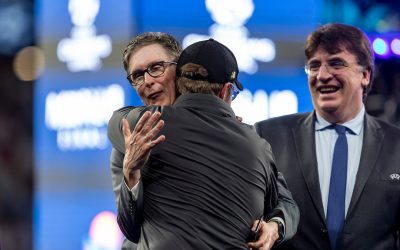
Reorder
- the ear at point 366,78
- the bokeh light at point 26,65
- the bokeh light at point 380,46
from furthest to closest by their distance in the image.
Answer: the bokeh light at point 26,65 < the bokeh light at point 380,46 < the ear at point 366,78

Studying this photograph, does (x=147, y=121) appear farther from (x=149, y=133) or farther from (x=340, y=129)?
(x=340, y=129)

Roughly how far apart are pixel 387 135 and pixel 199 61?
1219mm

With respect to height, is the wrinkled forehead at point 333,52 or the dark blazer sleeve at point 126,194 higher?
the wrinkled forehead at point 333,52

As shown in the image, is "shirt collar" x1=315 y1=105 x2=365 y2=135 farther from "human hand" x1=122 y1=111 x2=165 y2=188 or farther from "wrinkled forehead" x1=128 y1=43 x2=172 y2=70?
"human hand" x1=122 y1=111 x2=165 y2=188

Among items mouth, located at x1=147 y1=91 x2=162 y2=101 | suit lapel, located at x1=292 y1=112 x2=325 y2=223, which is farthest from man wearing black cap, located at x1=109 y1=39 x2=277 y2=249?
suit lapel, located at x1=292 y1=112 x2=325 y2=223

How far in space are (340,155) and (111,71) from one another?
409 centimetres

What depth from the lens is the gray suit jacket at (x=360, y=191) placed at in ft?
11.9

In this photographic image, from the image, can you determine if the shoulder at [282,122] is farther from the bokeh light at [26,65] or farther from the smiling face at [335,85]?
the bokeh light at [26,65]

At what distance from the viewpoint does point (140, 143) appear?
2.79 metres

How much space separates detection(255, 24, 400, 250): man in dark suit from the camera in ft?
11.9

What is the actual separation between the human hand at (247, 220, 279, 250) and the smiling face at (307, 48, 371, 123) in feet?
2.98

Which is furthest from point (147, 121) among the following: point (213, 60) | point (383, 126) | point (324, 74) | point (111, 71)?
point (111, 71)

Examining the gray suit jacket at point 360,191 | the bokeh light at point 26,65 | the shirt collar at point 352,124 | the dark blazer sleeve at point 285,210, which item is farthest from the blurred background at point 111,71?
the dark blazer sleeve at point 285,210

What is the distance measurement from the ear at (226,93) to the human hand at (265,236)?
0.43 meters
